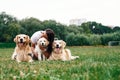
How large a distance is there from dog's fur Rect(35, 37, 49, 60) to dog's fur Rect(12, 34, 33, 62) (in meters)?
0.45

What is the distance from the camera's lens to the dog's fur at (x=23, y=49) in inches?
475

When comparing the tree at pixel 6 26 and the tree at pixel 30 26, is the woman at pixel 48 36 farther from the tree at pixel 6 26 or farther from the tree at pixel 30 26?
the tree at pixel 30 26

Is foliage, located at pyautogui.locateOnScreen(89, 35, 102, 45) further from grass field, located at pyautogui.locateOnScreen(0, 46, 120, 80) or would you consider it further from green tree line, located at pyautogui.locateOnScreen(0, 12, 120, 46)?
grass field, located at pyautogui.locateOnScreen(0, 46, 120, 80)

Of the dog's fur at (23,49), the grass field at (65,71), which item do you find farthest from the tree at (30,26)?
the grass field at (65,71)

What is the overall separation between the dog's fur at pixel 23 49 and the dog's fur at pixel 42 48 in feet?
1.47

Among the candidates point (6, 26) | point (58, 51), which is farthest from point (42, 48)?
point (6, 26)

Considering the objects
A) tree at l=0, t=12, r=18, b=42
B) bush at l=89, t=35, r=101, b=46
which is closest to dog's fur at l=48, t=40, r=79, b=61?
bush at l=89, t=35, r=101, b=46

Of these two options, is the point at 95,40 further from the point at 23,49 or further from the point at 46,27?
the point at 23,49

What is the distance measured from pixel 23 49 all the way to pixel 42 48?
3.04ft

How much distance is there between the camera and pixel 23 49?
40.0ft

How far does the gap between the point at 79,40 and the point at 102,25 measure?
49.3 metres

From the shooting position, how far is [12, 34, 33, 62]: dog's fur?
12.1 m

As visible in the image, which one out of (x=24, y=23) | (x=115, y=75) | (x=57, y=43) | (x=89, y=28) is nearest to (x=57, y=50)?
(x=57, y=43)

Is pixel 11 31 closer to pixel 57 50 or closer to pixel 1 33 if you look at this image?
pixel 1 33
